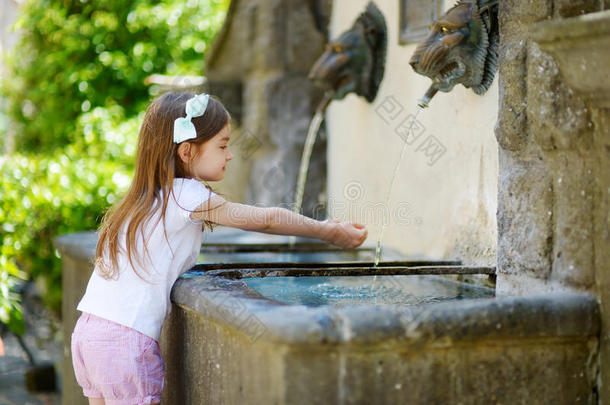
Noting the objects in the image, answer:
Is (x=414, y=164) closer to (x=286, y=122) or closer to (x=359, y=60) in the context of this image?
(x=359, y=60)

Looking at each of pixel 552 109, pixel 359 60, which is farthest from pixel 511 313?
pixel 359 60

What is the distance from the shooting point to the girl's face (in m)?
2.49

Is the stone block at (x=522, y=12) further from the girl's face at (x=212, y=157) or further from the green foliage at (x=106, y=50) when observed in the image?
the green foliage at (x=106, y=50)

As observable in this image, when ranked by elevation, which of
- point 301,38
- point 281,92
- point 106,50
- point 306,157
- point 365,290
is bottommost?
point 365,290

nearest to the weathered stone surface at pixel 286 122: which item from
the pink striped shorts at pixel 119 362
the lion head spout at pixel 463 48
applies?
the lion head spout at pixel 463 48

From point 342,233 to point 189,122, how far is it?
0.53 m

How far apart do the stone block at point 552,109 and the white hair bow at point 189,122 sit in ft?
2.90

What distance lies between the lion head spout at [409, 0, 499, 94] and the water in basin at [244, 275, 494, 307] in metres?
0.72

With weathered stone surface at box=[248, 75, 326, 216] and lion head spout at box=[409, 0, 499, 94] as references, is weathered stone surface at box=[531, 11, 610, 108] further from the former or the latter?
weathered stone surface at box=[248, 75, 326, 216]

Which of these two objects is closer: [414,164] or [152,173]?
[152,173]

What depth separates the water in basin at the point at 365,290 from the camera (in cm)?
270

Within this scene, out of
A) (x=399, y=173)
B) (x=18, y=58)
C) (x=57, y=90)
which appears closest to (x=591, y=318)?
(x=399, y=173)

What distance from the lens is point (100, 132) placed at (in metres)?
6.61

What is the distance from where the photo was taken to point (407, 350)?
5.91 ft
